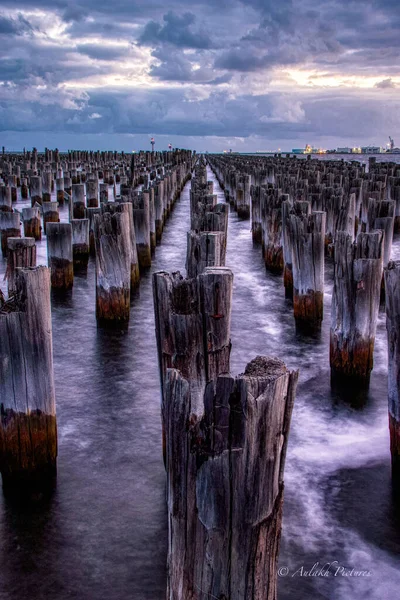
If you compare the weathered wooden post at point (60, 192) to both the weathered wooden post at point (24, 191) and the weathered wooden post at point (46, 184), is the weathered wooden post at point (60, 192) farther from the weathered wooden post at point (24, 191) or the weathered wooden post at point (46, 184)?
the weathered wooden post at point (24, 191)

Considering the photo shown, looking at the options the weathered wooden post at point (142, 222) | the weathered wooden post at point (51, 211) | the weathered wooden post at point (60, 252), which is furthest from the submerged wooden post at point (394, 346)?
the weathered wooden post at point (51, 211)

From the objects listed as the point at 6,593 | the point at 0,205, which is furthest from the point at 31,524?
the point at 0,205

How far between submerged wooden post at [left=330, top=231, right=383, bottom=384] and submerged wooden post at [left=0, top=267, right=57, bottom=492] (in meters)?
2.85

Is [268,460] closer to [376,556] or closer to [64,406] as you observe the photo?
[376,556]

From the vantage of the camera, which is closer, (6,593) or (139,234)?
(6,593)

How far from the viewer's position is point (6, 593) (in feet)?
11.8

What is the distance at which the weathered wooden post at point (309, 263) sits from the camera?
7.66 meters

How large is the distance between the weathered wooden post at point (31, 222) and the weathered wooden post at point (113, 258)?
6.97 m

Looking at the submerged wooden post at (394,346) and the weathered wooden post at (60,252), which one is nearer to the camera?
the submerged wooden post at (394,346)

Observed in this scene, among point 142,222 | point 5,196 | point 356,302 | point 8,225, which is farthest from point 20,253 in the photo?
point 5,196

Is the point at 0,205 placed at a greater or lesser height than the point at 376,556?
greater

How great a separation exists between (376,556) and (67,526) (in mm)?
1955

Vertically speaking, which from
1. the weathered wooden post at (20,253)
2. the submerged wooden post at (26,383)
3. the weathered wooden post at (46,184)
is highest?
the weathered wooden post at (46,184)

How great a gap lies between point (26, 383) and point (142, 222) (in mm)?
7530
